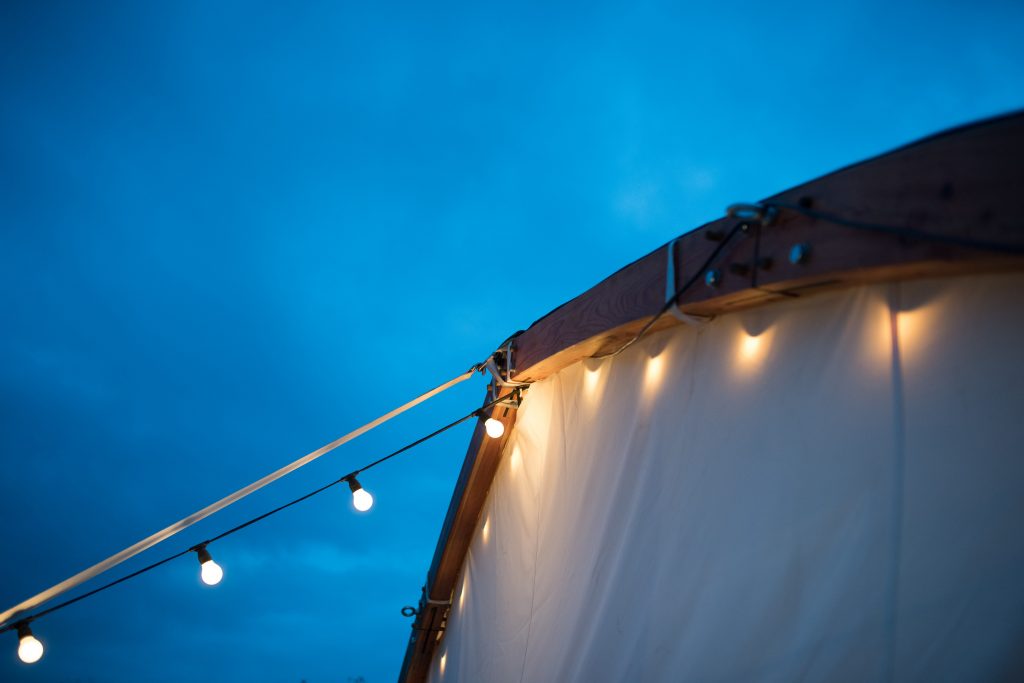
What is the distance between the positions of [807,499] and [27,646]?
2661 mm

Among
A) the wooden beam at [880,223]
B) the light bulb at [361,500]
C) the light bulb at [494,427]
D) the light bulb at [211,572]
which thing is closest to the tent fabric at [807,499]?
the wooden beam at [880,223]

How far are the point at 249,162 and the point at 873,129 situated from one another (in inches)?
2270

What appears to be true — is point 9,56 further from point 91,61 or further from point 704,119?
point 704,119

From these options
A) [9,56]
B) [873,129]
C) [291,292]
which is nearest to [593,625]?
[9,56]

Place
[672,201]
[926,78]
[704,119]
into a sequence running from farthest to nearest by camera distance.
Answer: [672,201] < [704,119] < [926,78]

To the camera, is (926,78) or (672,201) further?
→ (672,201)

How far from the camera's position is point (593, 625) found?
2.03 m

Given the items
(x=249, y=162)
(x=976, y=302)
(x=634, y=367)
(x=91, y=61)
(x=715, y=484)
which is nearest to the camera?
(x=976, y=302)

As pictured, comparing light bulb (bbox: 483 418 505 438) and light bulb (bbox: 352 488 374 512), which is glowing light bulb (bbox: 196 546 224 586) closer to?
light bulb (bbox: 352 488 374 512)

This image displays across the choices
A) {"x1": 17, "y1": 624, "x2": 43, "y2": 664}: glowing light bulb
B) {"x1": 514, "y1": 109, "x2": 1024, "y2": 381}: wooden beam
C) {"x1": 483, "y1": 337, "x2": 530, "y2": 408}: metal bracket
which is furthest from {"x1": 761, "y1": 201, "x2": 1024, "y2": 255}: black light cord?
{"x1": 17, "y1": 624, "x2": 43, "y2": 664}: glowing light bulb

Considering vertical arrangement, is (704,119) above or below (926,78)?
above

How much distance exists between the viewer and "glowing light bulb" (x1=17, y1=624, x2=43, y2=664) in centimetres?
218

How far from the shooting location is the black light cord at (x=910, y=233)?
948 mm

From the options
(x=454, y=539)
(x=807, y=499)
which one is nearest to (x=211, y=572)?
(x=454, y=539)
